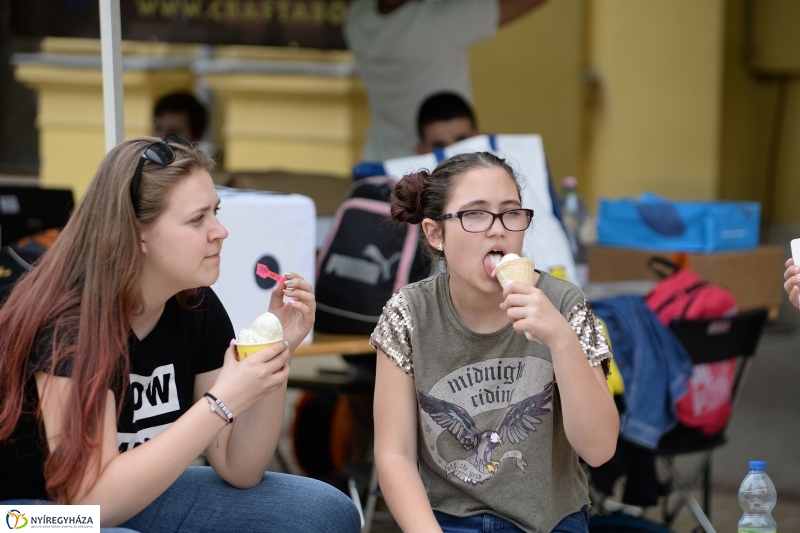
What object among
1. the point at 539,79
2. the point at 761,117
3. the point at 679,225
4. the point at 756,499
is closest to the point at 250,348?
the point at 756,499

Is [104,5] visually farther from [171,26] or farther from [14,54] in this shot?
[14,54]

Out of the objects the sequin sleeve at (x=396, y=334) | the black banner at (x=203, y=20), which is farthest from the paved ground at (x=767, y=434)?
the black banner at (x=203, y=20)

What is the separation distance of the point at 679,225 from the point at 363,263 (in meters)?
2.48

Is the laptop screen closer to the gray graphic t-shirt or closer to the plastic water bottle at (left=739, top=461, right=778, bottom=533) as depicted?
the gray graphic t-shirt

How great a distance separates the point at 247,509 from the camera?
7.92ft

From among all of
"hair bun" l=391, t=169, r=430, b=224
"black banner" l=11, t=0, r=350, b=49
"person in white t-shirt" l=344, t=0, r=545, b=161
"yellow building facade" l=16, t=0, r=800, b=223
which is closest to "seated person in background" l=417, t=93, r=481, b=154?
"person in white t-shirt" l=344, t=0, r=545, b=161

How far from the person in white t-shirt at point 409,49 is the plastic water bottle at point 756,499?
349cm

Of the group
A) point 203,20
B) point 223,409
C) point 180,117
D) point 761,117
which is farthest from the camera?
point 761,117

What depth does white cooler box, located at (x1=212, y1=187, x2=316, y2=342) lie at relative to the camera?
3.39 meters

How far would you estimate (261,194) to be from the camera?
358cm

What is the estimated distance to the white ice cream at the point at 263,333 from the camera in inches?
85.0

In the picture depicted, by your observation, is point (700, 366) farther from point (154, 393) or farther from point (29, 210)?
point (29, 210)

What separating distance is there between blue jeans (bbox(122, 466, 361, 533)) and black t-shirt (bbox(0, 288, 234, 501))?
0.18 metres

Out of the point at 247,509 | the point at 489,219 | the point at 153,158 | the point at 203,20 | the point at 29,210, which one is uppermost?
the point at 203,20
